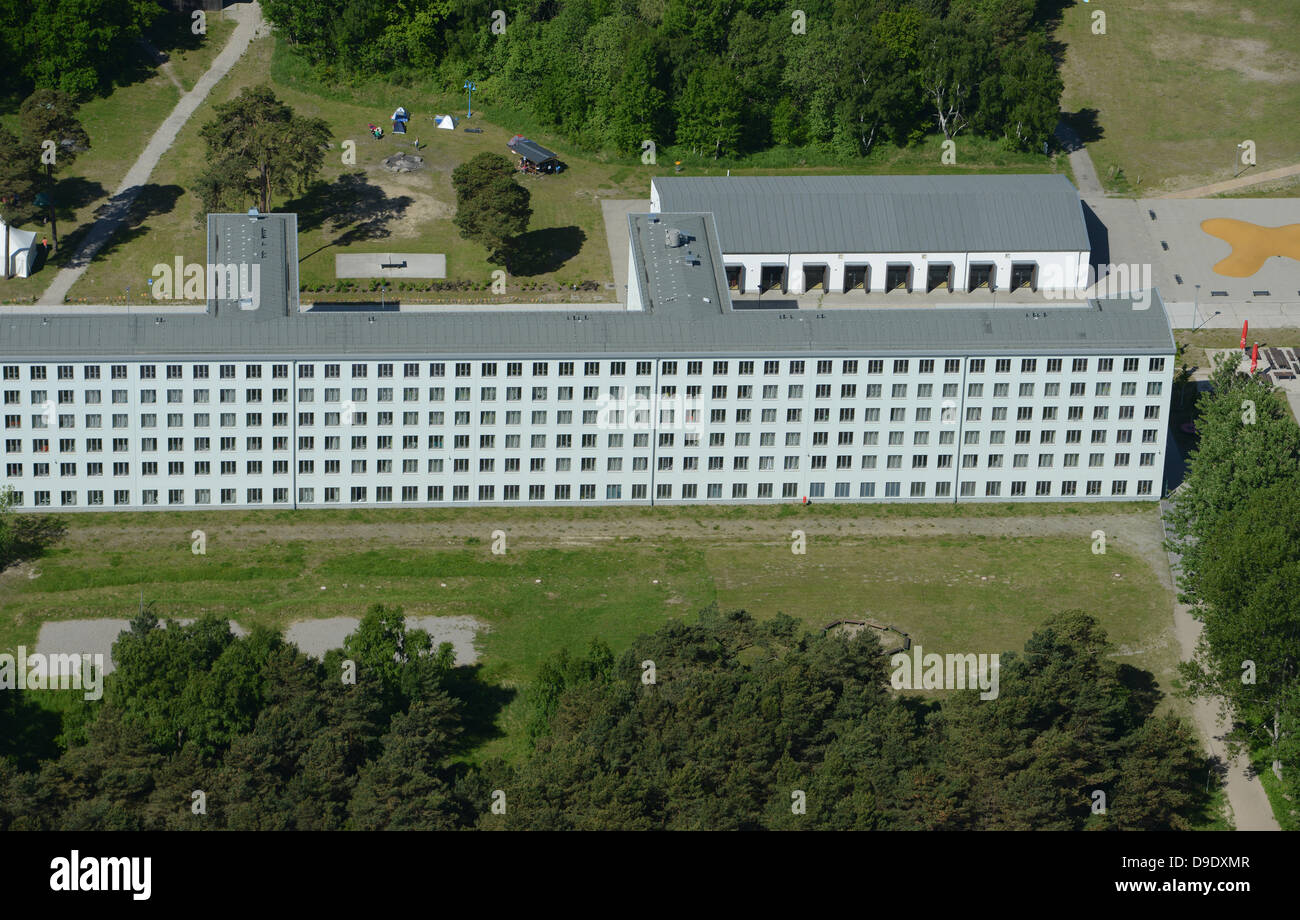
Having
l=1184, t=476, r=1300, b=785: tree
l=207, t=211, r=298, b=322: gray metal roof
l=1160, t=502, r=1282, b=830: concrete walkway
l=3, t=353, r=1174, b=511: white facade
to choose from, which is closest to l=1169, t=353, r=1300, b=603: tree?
l=1184, t=476, r=1300, b=785: tree

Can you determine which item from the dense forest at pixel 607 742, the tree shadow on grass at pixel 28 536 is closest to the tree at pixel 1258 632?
the dense forest at pixel 607 742

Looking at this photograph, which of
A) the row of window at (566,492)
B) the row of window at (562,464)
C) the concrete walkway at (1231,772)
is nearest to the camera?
the concrete walkway at (1231,772)

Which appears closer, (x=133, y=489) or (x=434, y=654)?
(x=434, y=654)

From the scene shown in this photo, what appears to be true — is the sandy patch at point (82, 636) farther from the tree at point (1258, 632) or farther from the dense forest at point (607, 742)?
the tree at point (1258, 632)

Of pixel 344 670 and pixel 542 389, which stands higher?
pixel 542 389
